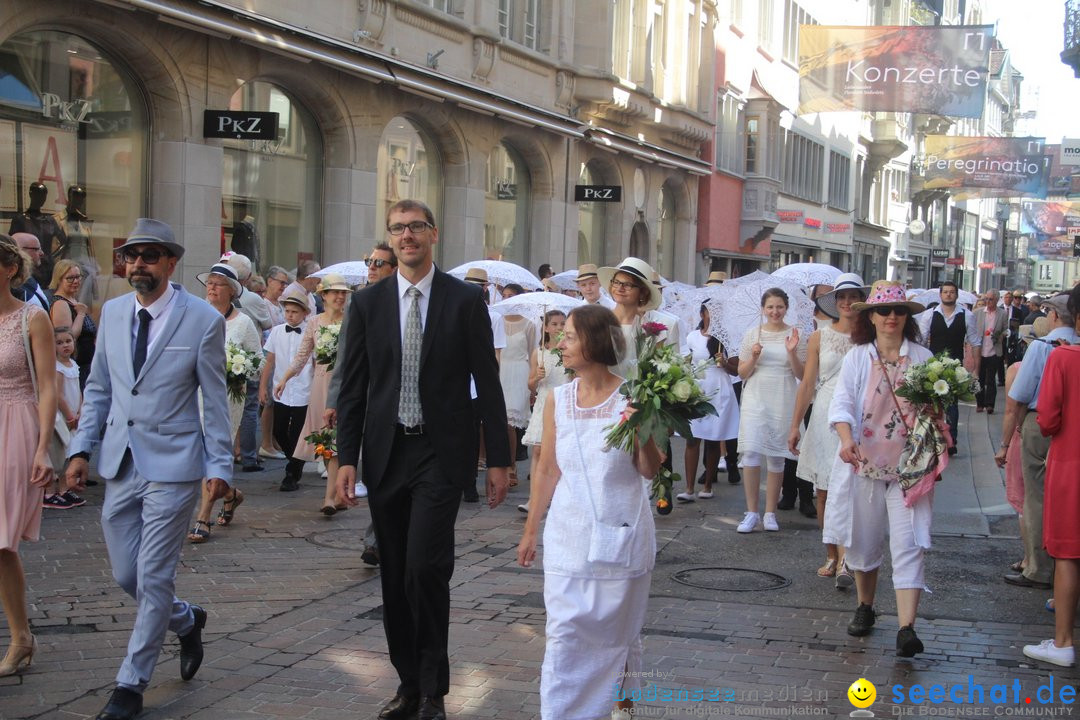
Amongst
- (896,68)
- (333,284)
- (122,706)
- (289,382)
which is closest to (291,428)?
(289,382)

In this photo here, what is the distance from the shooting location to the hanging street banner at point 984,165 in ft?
133

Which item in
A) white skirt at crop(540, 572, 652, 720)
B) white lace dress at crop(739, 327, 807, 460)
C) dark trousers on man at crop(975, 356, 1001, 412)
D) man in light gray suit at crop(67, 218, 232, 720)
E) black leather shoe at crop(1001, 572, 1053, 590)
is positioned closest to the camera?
white skirt at crop(540, 572, 652, 720)

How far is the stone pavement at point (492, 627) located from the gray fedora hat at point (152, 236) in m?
1.93

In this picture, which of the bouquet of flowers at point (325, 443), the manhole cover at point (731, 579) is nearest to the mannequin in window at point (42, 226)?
the bouquet of flowers at point (325, 443)

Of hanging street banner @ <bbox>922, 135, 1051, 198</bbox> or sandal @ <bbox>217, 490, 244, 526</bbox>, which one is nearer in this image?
sandal @ <bbox>217, 490, 244, 526</bbox>

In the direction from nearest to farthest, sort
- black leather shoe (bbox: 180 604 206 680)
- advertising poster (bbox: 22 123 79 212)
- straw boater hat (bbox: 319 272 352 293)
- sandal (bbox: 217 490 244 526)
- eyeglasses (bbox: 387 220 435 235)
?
eyeglasses (bbox: 387 220 435 235) < black leather shoe (bbox: 180 604 206 680) < sandal (bbox: 217 490 244 526) < straw boater hat (bbox: 319 272 352 293) < advertising poster (bbox: 22 123 79 212)

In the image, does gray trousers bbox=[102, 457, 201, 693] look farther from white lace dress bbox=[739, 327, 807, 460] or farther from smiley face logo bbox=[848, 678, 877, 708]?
white lace dress bbox=[739, 327, 807, 460]

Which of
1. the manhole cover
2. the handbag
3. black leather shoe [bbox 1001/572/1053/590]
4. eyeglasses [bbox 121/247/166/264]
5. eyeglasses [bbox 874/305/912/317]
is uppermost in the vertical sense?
eyeglasses [bbox 121/247/166/264]

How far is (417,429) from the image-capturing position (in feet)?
18.0

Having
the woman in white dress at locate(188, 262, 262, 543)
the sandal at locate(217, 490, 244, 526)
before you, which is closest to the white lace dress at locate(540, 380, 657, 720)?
the woman in white dress at locate(188, 262, 262, 543)

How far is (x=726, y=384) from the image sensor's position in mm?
12820

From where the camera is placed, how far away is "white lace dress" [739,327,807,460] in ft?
34.5

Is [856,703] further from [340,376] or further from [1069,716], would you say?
[340,376]

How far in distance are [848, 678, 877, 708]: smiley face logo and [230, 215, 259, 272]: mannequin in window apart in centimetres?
1404
